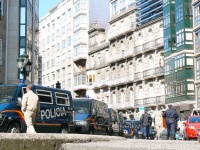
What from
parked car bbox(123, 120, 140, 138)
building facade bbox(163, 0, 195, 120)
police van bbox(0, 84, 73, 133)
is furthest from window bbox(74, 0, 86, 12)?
police van bbox(0, 84, 73, 133)

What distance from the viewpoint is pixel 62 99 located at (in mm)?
22828

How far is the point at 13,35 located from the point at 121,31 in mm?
30203

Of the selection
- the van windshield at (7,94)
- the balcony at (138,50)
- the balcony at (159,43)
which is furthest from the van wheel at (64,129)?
the balcony at (138,50)

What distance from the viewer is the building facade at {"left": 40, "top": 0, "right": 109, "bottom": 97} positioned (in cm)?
8156

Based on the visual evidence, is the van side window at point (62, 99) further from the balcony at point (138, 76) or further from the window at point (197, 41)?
the balcony at point (138, 76)

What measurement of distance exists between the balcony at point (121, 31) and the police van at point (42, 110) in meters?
46.2

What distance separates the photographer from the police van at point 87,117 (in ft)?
86.8

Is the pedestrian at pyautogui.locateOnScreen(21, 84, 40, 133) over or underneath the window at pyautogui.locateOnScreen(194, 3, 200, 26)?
underneath

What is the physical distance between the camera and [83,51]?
266 ft

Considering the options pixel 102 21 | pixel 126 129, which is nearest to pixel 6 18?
pixel 126 129

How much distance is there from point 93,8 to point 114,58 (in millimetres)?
12924

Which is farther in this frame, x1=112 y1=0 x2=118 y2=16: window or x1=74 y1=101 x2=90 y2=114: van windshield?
x1=112 y1=0 x2=118 y2=16: window

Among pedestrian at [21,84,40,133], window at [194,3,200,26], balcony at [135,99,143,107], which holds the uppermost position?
window at [194,3,200,26]

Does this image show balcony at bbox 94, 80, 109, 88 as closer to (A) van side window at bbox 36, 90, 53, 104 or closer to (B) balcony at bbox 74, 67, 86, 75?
(B) balcony at bbox 74, 67, 86, 75
